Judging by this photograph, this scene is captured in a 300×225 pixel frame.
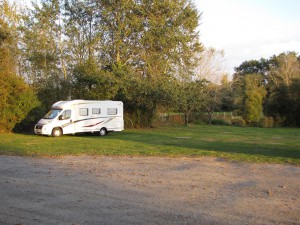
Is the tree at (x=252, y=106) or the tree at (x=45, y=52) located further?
the tree at (x=252, y=106)

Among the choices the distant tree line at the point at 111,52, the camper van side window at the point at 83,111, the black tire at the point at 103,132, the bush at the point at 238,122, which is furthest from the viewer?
the bush at the point at 238,122

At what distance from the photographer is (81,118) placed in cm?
2408

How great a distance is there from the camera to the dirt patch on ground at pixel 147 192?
19.8 feet

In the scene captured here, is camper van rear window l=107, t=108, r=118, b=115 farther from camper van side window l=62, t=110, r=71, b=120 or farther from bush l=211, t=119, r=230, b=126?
bush l=211, t=119, r=230, b=126

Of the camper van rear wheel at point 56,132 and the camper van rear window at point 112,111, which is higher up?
the camper van rear window at point 112,111

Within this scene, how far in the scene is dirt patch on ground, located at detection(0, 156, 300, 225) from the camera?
6.03m

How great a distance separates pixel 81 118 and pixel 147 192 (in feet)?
55.7

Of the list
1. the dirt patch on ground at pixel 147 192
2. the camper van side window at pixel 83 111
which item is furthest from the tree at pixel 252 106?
the dirt patch on ground at pixel 147 192

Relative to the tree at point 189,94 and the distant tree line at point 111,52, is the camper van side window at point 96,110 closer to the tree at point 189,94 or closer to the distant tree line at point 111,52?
the distant tree line at point 111,52

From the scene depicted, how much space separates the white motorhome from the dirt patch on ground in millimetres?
10947

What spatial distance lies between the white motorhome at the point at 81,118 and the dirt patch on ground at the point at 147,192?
10.9 m

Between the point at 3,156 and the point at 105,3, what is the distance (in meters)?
20.8

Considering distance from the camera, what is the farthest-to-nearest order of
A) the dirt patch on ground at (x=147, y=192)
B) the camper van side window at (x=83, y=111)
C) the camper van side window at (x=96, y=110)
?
the camper van side window at (x=96, y=110), the camper van side window at (x=83, y=111), the dirt patch on ground at (x=147, y=192)

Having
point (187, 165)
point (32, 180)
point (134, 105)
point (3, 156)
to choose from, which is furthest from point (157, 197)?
point (134, 105)
